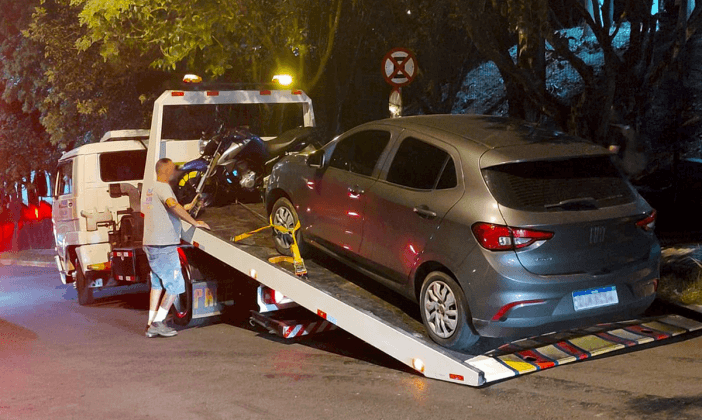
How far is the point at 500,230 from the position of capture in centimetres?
612

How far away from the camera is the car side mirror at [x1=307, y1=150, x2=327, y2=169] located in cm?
804

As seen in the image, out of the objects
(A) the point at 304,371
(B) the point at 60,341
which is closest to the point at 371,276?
(A) the point at 304,371

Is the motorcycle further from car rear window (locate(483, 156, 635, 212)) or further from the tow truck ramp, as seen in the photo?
car rear window (locate(483, 156, 635, 212))

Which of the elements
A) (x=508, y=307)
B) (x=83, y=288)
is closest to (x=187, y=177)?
(x=83, y=288)

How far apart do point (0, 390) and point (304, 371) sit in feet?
8.34

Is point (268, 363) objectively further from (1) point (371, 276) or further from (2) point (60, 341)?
(2) point (60, 341)

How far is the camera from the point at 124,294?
13.6 metres

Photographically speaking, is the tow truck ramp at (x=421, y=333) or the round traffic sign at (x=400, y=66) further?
the round traffic sign at (x=400, y=66)

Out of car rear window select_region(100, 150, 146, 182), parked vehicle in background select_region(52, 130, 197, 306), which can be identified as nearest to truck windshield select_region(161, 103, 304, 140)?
car rear window select_region(100, 150, 146, 182)

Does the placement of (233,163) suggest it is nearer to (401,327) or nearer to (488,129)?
(488,129)

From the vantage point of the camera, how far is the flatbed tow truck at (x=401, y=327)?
626 centimetres

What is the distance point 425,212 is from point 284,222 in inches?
92.6

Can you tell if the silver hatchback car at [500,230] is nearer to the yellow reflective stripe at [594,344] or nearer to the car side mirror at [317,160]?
the yellow reflective stripe at [594,344]

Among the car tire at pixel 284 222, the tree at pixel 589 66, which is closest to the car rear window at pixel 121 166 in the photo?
the car tire at pixel 284 222
